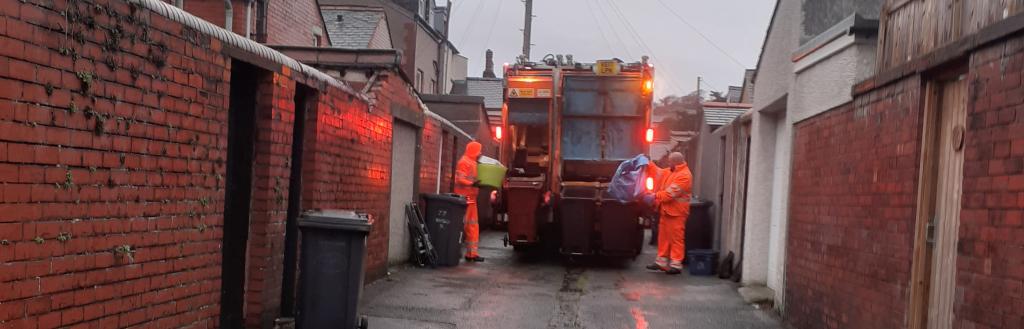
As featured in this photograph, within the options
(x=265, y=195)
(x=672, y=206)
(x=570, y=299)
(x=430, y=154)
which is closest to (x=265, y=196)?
(x=265, y=195)

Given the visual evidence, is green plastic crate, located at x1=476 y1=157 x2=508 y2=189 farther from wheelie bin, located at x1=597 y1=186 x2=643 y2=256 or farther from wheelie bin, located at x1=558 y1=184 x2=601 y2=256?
wheelie bin, located at x1=597 y1=186 x2=643 y2=256

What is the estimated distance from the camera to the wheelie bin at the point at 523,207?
12.0m

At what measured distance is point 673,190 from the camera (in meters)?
11.5

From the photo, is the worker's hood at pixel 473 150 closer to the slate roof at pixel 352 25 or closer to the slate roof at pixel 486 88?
the slate roof at pixel 352 25

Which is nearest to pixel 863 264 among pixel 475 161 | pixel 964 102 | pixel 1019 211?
pixel 964 102

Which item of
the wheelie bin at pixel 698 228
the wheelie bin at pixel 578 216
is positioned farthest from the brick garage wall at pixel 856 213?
the wheelie bin at pixel 698 228

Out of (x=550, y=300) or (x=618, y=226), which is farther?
(x=618, y=226)

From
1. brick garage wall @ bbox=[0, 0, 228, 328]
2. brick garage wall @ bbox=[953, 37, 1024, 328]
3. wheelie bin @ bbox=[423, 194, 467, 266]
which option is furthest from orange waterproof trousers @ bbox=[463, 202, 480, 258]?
brick garage wall @ bbox=[953, 37, 1024, 328]

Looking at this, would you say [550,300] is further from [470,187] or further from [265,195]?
[265,195]

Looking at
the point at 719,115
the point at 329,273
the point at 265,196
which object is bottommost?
the point at 329,273

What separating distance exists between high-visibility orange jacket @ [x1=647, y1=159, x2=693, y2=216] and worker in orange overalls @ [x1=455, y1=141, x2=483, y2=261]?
8.38ft

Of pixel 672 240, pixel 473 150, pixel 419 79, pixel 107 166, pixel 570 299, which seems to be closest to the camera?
pixel 107 166

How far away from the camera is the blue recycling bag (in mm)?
11453

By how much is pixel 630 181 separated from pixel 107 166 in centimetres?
826
